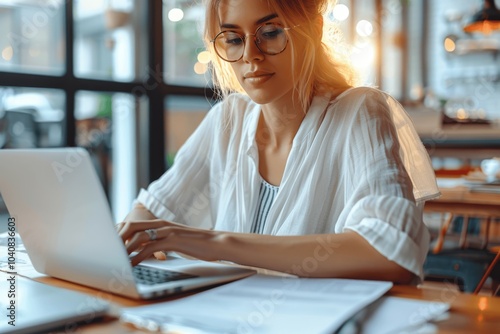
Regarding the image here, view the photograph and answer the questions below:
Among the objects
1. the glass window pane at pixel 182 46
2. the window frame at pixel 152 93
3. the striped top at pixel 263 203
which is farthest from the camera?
the glass window pane at pixel 182 46

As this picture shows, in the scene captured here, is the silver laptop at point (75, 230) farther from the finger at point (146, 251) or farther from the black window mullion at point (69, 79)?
the black window mullion at point (69, 79)

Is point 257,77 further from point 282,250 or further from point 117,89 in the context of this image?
point 117,89

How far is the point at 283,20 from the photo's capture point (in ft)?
4.75

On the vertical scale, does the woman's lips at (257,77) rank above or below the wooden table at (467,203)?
above

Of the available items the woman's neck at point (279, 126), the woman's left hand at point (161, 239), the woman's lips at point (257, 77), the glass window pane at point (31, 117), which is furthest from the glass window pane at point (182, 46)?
the woman's left hand at point (161, 239)

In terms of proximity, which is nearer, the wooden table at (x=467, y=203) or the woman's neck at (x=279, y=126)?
the woman's neck at (x=279, y=126)

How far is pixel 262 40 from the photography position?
143 cm

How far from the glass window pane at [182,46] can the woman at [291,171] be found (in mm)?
2355

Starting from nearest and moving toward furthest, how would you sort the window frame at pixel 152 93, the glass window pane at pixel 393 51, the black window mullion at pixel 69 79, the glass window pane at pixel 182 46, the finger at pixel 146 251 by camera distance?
1. the finger at pixel 146 251
2. the black window mullion at pixel 69 79
3. the window frame at pixel 152 93
4. the glass window pane at pixel 182 46
5. the glass window pane at pixel 393 51

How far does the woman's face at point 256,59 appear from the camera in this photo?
56.0 inches

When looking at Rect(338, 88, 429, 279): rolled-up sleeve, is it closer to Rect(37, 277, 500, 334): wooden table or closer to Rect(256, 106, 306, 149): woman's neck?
Rect(37, 277, 500, 334): wooden table

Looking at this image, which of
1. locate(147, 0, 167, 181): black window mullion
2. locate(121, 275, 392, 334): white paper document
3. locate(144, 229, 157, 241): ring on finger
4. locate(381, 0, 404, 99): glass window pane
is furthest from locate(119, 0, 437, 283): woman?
locate(381, 0, 404, 99): glass window pane

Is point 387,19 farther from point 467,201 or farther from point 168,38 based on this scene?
point 467,201

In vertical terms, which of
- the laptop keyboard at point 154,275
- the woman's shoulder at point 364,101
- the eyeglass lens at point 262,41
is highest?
the eyeglass lens at point 262,41
